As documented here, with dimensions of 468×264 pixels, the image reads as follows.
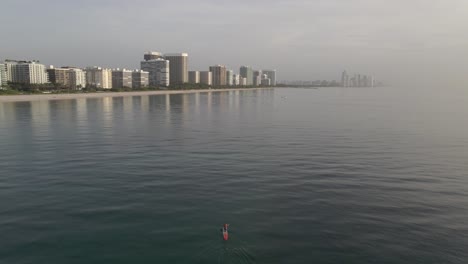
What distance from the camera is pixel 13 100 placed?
107875 mm

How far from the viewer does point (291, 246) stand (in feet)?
42.7

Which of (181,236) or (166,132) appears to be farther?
(166,132)

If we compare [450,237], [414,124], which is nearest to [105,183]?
Answer: [450,237]

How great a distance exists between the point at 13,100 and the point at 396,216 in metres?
122

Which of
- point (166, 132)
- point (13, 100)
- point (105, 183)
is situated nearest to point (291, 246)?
point (105, 183)

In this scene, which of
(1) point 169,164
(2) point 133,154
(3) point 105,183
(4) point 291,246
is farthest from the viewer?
(2) point 133,154

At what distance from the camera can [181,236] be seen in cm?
1377

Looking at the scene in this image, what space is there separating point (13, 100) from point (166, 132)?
89644 millimetres

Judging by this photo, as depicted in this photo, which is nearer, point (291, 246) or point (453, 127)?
point (291, 246)

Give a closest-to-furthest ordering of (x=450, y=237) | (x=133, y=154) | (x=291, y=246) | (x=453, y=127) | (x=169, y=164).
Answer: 1. (x=291, y=246)
2. (x=450, y=237)
3. (x=169, y=164)
4. (x=133, y=154)
5. (x=453, y=127)

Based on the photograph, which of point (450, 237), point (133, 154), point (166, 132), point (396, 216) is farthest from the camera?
point (166, 132)

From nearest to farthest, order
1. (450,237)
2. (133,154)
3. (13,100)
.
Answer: (450,237), (133,154), (13,100)

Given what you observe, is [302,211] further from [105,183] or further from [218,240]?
[105,183]

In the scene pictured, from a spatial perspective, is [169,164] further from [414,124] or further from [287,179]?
[414,124]
